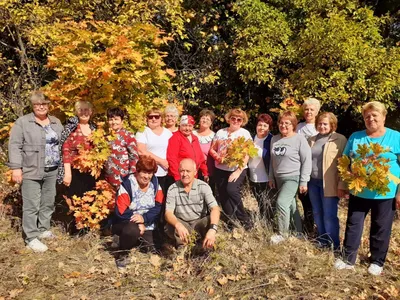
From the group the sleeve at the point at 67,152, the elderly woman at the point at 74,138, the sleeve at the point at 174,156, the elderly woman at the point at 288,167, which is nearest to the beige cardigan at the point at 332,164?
the elderly woman at the point at 288,167

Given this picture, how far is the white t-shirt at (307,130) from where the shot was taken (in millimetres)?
4770

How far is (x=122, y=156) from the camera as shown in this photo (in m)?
4.62

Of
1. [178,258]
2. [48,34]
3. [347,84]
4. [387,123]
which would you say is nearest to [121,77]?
[48,34]

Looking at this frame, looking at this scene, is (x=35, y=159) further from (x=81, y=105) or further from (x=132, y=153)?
(x=132, y=153)

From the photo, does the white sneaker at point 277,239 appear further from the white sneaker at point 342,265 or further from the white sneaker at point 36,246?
the white sneaker at point 36,246

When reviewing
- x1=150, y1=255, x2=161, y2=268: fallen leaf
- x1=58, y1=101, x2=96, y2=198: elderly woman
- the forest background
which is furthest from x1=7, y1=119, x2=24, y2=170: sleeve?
x1=150, y1=255, x2=161, y2=268: fallen leaf

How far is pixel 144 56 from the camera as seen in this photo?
5289 mm

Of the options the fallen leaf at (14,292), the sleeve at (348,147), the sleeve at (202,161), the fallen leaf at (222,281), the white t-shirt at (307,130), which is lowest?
the fallen leaf at (14,292)

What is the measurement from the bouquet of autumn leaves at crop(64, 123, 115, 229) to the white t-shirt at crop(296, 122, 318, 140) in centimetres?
240

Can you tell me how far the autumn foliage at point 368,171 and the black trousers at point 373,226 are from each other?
195mm

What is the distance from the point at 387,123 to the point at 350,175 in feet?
13.9

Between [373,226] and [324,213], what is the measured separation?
56 centimetres

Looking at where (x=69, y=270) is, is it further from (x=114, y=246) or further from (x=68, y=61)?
(x=68, y=61)

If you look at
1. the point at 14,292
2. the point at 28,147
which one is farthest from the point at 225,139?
the point at 14,292
